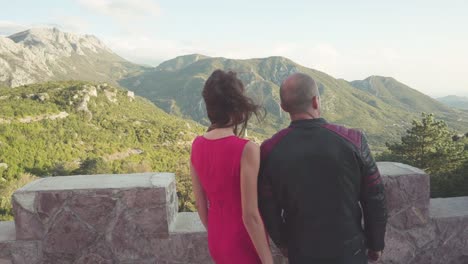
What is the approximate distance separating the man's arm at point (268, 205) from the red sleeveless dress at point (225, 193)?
0.12m

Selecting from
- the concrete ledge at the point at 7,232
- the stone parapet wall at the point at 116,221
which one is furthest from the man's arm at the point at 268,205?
the concrete ledge at the point at 7,232

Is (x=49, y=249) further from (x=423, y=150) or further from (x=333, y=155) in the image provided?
(x=423, y=150)

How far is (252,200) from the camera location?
1.29 metres

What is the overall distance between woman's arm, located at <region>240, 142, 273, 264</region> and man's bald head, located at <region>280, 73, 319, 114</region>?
9.5 inches

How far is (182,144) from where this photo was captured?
1662 inches

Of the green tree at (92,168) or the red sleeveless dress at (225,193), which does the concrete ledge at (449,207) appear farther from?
the green tree at (92,168)

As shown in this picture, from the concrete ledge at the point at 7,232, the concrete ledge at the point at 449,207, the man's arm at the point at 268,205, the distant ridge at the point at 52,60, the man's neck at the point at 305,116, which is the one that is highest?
the distant ridge at the point at 52,60

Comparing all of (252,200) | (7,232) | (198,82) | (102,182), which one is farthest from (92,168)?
(198,82)

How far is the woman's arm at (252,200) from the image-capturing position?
1271 millimetres

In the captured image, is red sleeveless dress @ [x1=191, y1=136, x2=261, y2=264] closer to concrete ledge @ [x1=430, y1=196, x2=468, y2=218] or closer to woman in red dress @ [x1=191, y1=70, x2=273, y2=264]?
woman in red dress @ [x1=191, y1=70, x2=273, y2=264]

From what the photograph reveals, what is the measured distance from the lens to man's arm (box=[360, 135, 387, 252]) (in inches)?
55.2

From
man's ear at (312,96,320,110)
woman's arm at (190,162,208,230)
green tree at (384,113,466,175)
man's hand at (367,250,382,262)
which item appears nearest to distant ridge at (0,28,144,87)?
green tree at (384,113,466,175)

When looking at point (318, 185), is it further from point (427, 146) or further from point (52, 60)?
point (52, 60)

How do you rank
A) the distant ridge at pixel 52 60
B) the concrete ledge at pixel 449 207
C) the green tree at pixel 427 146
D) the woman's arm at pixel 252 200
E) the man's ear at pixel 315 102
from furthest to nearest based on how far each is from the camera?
1. the distant ridge at pixel 52 60
2. the green tree at pixel 427 146
3. the concrete ledge at pixel 449 207
4. the man's ear at pixel 315 102
5. the woman's arm at pixel 252 200
